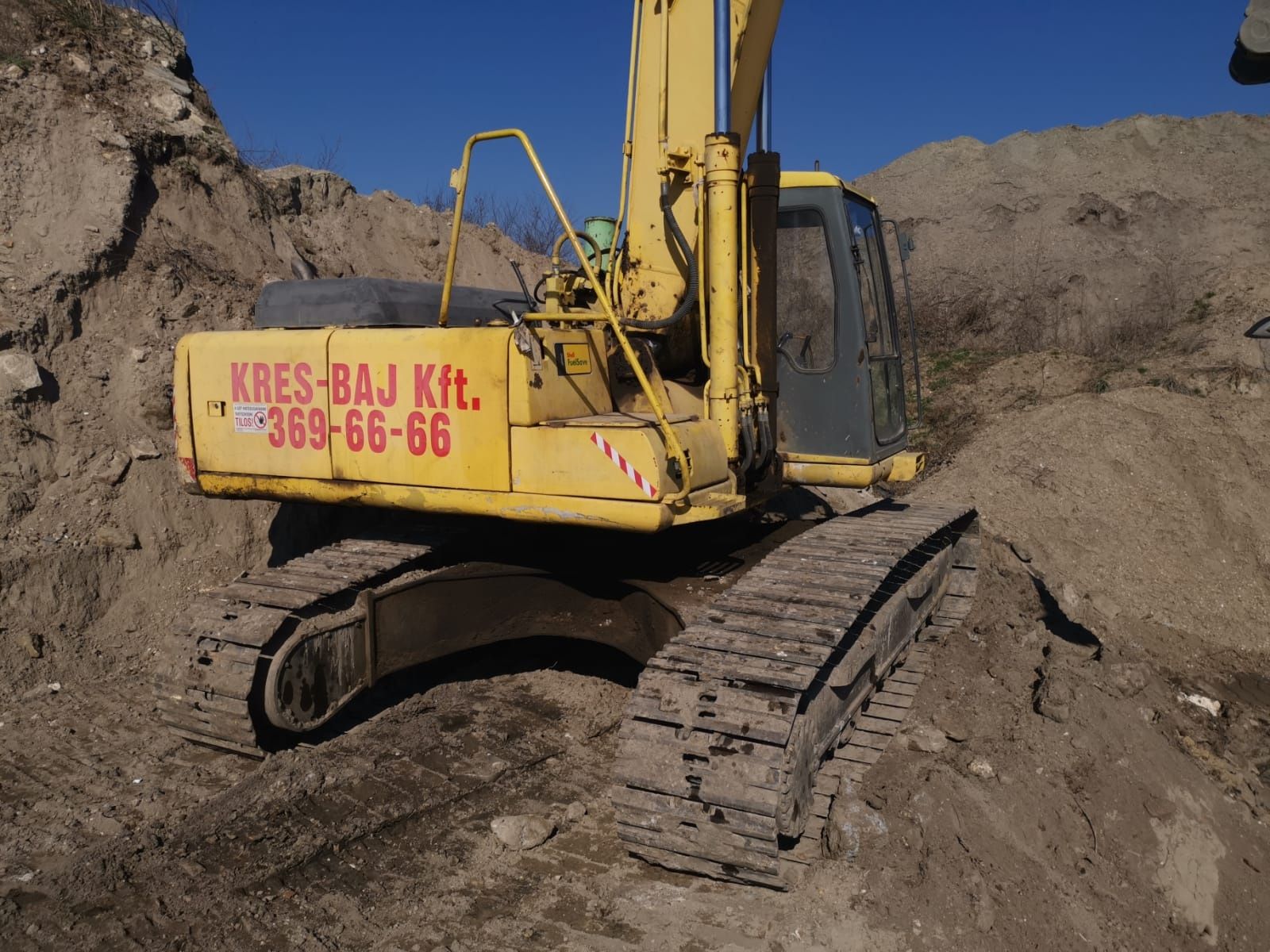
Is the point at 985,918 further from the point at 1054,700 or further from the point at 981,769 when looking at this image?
the point at 1054,700

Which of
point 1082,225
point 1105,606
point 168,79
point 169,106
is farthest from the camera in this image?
point 1082,225

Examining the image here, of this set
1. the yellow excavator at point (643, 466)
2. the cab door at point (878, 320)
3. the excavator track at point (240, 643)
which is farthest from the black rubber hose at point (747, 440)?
the excavator track at point (240, 643)

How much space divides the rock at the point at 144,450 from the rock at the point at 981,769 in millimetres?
4967

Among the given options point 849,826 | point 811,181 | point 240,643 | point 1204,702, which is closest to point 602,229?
point 811,181

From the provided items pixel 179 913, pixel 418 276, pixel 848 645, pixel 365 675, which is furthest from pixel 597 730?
pixel 418 276

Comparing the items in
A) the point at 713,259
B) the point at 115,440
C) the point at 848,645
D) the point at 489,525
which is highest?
the point at 713,259

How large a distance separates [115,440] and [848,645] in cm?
469

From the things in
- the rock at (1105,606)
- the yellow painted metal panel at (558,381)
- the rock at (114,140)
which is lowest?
the rock at (1105,606)

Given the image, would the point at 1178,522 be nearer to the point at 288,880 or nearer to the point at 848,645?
the point at 848,645

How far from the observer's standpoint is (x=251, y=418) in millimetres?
4629

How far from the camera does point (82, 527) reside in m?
5.79

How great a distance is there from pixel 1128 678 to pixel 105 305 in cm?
664

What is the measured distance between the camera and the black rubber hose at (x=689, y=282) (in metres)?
4.21

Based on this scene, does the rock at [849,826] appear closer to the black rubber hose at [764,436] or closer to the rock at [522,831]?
the rock at [522,831]
